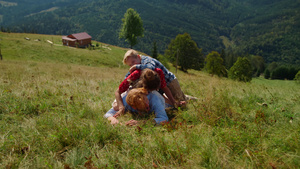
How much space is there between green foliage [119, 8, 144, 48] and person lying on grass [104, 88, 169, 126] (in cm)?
5055

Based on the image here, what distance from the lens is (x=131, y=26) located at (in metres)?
52.7

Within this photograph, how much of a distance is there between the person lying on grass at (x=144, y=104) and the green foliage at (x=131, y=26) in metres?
50.6

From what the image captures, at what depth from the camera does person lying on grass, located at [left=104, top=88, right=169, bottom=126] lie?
12.0 ft

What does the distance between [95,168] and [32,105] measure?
304cm

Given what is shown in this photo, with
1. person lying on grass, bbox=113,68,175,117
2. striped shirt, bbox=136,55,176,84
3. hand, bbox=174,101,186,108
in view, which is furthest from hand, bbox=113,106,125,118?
hand, bbox=174,101,186,108

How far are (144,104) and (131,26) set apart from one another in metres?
52.5

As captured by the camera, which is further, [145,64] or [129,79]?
[145,64]

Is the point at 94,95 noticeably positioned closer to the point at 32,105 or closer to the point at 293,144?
the point at 32,105

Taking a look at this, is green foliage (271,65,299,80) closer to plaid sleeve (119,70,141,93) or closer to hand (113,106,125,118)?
plaid sleeve (119,70,141,93)

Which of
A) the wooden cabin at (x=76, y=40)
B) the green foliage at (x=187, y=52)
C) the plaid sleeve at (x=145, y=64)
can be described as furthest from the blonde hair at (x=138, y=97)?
the wooden cabin at (x=76, y=40)

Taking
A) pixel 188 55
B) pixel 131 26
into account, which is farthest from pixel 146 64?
pixel 131 26

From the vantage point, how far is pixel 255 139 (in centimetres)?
271

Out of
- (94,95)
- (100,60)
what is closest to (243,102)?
(94,95)

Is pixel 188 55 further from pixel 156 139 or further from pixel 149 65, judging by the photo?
pixel 156 139
